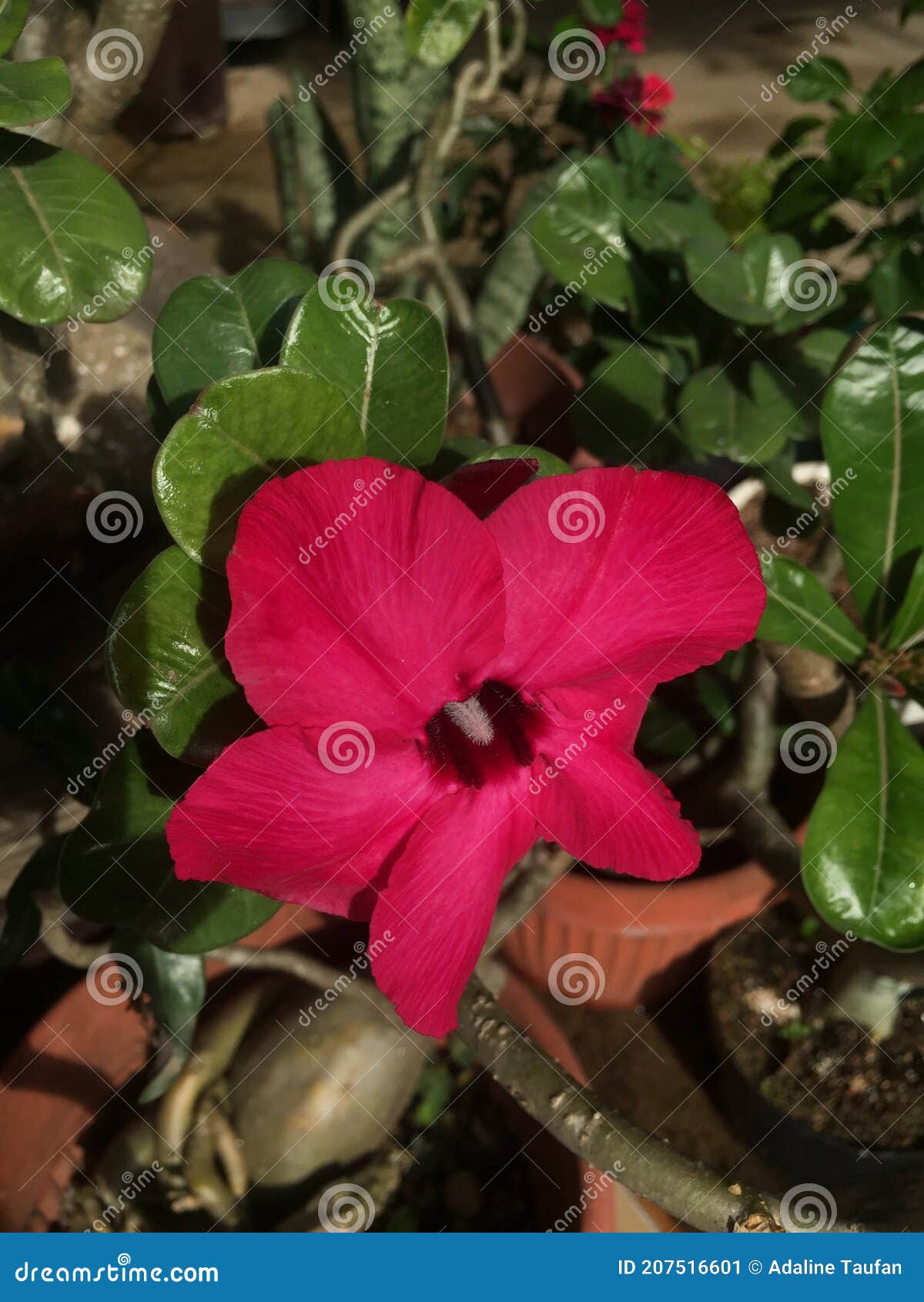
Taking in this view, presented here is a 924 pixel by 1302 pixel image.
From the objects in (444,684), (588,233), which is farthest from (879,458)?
(444,684)

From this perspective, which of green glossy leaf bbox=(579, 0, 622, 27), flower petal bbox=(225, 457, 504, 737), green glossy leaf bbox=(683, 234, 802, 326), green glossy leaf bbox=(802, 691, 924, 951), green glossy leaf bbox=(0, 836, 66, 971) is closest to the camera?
flower petal bbox=(225, 457, 504, 737)

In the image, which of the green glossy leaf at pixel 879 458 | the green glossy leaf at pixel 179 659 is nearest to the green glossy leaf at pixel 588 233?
the green glossy leaf at pixel 879 458

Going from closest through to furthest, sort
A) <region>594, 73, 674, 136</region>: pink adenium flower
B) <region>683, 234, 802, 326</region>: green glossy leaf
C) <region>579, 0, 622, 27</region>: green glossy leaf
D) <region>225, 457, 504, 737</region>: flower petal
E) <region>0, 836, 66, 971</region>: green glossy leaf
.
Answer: <region>225, 457, 504, 737</region>: flower petal < <region>0, 836, 66, 971</region>: green glossy leaf < <region>683, 234, 802, 326</region>: green glossy leaf < <region>579, 0, 622, 27</region>: green glossy leaf < <region>594, 73, 674, 136</region>: pink adenium flower

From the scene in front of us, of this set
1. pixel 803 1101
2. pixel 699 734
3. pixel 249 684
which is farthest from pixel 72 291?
pixel 803 1101

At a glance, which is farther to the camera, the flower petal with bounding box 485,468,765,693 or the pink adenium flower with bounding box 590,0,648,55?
the pink adenium flower with bounding box 590,0,648,55

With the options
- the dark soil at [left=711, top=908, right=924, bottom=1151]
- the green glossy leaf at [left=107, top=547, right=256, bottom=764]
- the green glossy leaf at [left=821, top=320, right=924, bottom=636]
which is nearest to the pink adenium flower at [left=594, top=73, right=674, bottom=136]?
the green glossy leaf at [left=821, top=320, right=924, bottom=636]

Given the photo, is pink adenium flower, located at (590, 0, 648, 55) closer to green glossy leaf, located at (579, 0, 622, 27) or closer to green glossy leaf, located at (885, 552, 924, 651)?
green glossy leaf, located at (579, 0, 622, 27)

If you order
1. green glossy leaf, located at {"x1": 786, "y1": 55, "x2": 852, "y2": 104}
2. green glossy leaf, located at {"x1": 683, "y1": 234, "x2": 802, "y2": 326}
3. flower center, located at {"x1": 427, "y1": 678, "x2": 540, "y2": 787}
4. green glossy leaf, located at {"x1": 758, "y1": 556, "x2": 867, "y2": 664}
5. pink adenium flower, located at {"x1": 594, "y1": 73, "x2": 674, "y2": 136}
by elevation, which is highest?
green glossy leaf, located at {"x1": 786, "y1": 55, "x2": 852, "y2": 104}

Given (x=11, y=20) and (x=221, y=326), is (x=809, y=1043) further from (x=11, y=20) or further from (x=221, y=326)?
(x=11, y=20)
